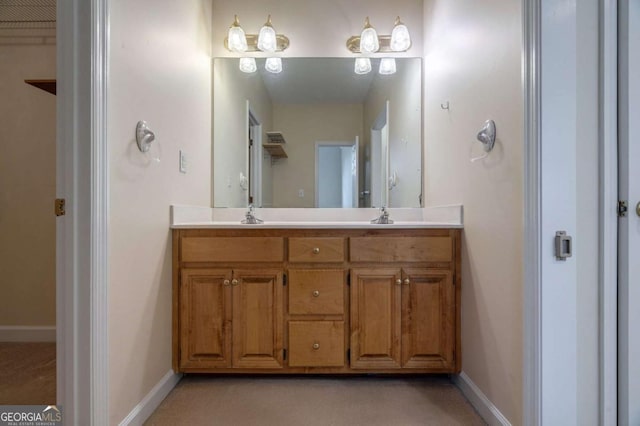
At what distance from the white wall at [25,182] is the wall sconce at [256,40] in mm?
1369

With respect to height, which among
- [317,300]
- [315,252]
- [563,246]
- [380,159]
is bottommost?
[317,300]

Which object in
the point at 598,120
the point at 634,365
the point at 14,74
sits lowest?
the point at 634,365

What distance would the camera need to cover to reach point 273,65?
87.7 inches

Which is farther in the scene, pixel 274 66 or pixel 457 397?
pixel 274 66

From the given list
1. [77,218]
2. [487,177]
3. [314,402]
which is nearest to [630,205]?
[487,177]

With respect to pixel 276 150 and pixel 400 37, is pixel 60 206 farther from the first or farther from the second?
pixel 400 37

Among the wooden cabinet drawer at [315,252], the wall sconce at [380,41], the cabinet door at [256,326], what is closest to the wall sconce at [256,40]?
the wall sconce at [380,41]

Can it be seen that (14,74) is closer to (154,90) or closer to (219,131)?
(219,131)

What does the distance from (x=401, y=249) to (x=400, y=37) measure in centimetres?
151

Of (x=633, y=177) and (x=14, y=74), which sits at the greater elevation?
(x=14, y=74)

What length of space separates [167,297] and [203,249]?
11.9 inches

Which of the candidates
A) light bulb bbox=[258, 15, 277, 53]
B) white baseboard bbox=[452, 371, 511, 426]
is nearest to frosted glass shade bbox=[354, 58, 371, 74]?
light bulb bbox=[258, 15, 277, 53]

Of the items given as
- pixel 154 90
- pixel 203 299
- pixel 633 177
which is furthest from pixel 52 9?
Result: pixel 633 177

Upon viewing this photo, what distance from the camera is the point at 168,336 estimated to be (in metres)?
1.62
